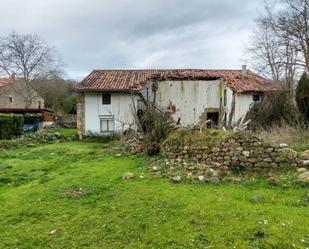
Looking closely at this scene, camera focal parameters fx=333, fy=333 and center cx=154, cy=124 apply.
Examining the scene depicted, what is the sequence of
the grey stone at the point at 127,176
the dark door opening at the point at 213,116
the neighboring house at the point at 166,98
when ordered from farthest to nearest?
the dark door opening at the point at 213,116
the neighboring house at the point at 166,98
the grey stone at the point at 127,176

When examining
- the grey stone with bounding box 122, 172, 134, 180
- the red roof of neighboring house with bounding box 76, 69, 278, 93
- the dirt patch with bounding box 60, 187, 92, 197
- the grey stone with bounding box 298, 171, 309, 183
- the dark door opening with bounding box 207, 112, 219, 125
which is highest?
the red roof of neighboring house with bounding box 76, 69, 278, 93

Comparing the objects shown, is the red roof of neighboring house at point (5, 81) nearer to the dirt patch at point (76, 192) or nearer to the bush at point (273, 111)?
the bush at point (273, 111)

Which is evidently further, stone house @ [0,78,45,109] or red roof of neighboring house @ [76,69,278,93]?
stone house @ [0,78,45,109]

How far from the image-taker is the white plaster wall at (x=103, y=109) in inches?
960

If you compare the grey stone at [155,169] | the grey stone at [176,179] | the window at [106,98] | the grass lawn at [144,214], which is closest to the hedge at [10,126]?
the window at [106,98]

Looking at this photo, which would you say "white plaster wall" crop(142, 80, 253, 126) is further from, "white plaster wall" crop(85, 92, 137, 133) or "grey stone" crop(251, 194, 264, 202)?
"grey stone" crop(251, 194, 264, 202)

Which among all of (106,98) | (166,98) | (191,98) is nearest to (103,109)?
(106,98)

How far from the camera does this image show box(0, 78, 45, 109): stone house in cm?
4581

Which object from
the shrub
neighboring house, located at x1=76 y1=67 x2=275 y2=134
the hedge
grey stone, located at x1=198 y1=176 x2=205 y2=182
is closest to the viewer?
grey stone, located at x1=198 y1=176 x2=205 y2=182

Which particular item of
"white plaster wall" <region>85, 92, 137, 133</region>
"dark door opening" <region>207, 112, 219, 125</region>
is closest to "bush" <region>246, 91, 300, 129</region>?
"dark door opening" <region>207, 112, 219, 125</region>

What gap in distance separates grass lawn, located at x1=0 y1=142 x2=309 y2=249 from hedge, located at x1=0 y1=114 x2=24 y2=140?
12.3 metres

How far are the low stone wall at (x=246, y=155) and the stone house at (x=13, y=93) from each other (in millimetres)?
40052

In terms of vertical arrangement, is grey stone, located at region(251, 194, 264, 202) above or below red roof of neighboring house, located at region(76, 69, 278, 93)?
below

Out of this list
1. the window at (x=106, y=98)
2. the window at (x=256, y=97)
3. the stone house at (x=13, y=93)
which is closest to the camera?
the window at (x=106, y=98)
